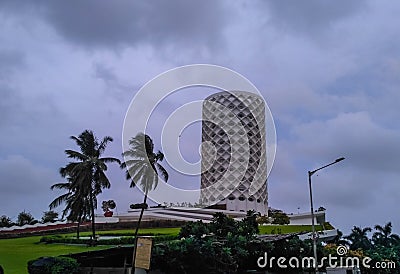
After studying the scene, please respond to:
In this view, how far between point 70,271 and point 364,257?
Result: 102ft

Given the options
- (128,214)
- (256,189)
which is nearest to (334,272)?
(128,214)

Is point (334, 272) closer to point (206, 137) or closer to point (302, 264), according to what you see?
point (302, 264)

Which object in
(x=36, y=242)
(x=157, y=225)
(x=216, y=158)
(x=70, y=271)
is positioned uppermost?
(x=216, y=158)

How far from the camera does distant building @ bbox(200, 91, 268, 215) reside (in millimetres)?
115500

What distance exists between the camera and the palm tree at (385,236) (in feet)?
223

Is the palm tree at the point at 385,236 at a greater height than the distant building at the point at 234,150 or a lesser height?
lesser

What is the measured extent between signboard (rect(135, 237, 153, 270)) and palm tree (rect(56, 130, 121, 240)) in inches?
915

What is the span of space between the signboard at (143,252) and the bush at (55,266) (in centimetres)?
809

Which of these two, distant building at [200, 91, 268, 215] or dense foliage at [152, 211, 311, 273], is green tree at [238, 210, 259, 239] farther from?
distant building at [200, 91, 268, 215]

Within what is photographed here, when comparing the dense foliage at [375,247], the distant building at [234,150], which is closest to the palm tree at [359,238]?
the dense foliage at [375,247]

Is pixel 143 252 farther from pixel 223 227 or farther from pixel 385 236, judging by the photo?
pixel 385 236

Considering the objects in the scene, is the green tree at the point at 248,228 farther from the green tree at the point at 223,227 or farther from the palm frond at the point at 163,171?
the palm frond at the point at 163,171

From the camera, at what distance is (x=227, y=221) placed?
97.1 ft

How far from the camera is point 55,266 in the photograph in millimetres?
20234
